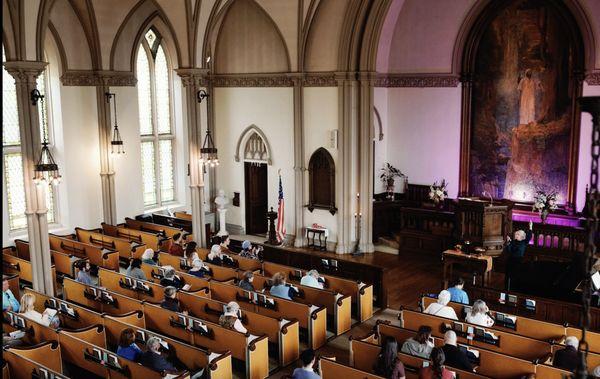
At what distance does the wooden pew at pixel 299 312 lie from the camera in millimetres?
10625

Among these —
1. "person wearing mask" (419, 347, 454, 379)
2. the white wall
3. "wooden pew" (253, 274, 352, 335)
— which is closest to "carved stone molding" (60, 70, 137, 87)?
the white wall

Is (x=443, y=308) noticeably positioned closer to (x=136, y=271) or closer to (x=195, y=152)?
(x=136, y=271)

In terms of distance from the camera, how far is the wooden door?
19.5 metres

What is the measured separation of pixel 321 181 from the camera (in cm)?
1759

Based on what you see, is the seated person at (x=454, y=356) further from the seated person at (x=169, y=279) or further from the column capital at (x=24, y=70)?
the column capital at (x=24, y=70)

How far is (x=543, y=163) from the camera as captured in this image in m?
17.3

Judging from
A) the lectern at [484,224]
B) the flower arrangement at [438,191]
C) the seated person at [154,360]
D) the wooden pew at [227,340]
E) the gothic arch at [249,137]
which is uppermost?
the gothic arch at [249,137]

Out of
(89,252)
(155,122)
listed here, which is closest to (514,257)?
(89,252)

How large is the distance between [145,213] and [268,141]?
489 centimetres

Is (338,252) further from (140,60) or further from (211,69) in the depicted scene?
(140,60)

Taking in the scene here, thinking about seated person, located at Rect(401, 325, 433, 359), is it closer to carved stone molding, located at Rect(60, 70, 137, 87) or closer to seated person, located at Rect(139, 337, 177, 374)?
seated person, located at Rect(139, 337, 177, 374)

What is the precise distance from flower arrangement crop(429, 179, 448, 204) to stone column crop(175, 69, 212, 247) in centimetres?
678

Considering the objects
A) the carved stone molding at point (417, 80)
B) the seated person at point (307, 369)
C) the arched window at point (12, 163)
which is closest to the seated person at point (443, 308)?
the seated person at point (307, 369)

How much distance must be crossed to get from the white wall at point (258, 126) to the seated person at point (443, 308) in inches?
337
